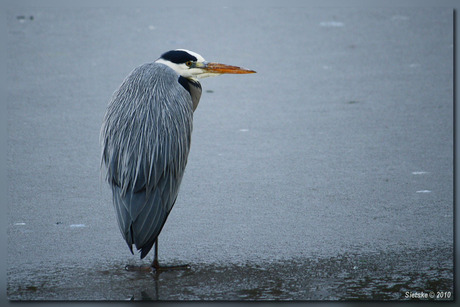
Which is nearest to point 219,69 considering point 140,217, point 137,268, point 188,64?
point 188,64

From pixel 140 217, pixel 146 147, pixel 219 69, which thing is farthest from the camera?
pixel 219 69

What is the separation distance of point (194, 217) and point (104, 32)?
3.90 metres

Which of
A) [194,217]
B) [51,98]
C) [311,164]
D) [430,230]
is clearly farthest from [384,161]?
[51,98]

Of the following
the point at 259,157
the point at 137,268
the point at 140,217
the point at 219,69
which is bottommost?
the point at 137,268

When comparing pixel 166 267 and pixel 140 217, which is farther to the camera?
pixel 166 267

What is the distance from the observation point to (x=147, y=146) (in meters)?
3.73

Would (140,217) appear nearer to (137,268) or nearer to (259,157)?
(137,268)

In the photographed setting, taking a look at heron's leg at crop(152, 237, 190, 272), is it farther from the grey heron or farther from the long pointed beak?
the long pointed beak

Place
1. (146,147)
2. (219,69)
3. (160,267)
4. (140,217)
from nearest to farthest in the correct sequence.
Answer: (140,217) < (146,147) < (160,267) < (219,69)

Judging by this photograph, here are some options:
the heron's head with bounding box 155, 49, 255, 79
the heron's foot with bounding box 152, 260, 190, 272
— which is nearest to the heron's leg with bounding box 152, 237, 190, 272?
the heron's foot with bounding box 152, 260, 190, 272

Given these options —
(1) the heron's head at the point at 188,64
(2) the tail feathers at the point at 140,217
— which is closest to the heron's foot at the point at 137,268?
(2) the tail feathers at the point at 140,217

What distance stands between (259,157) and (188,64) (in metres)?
1.51

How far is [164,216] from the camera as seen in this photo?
3.64 m

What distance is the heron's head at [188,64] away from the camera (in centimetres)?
411
